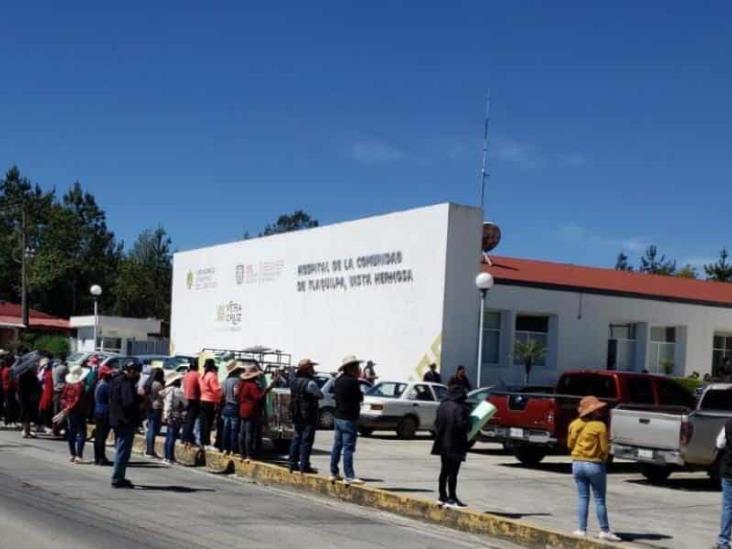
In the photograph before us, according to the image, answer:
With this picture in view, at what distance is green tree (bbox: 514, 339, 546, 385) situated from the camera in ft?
105

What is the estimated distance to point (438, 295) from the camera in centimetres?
3088

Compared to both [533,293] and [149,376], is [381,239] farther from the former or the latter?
[149,376]

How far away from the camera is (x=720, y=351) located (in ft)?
129

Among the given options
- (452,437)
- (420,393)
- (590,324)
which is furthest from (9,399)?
(590,324)

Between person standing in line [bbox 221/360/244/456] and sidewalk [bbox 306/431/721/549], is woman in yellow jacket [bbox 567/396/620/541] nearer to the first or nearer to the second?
sidewalk [bbox 306/431/721/549]

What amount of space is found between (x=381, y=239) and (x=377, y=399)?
31.9 ft

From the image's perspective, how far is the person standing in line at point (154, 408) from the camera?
18172 millimetres

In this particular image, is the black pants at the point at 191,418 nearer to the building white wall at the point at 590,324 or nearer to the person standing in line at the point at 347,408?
the person standing in line at the point at 347,408

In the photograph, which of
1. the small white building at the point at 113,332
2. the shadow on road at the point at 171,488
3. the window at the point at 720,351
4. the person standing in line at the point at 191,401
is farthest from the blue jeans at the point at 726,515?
the small white building at the point at 113,332

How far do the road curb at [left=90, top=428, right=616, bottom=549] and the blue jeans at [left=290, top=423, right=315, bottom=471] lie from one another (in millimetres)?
237

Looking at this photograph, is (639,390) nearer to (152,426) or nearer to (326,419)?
(152,426)

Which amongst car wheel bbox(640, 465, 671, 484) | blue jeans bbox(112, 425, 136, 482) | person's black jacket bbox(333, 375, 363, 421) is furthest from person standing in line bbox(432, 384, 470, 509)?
car wheel bbox(640, 465, 671, 484)

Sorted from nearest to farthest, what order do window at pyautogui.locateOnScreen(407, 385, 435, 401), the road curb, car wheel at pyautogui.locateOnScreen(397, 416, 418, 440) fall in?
the road curb, car wheel at pyautogui.locateOnScreen(397, 416, 418, 440), window at pyautogui.locateOnScreen(407, 385, 435, 401)

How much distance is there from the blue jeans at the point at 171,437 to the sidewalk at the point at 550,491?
2626mm
